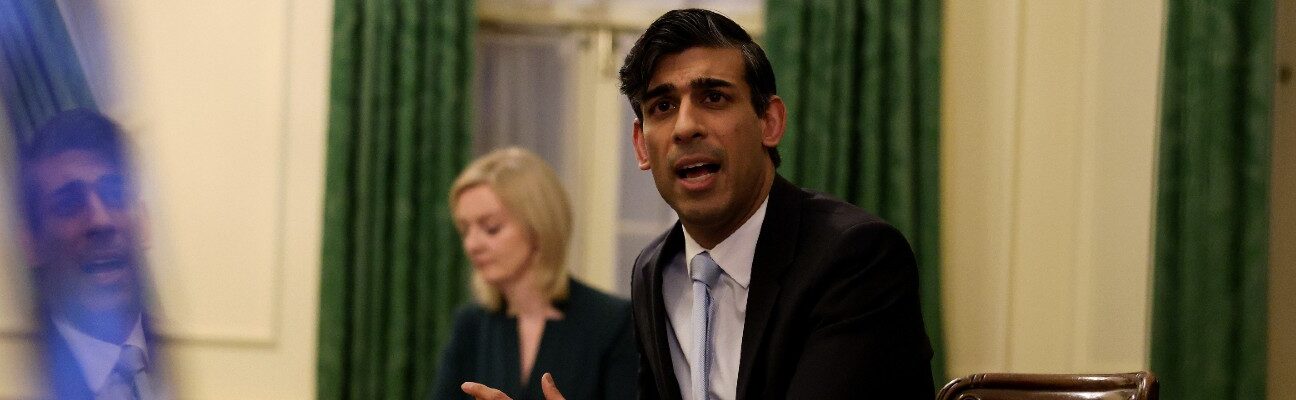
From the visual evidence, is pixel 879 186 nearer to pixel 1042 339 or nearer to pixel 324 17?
pixel 1042 339

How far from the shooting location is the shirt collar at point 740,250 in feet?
5.63

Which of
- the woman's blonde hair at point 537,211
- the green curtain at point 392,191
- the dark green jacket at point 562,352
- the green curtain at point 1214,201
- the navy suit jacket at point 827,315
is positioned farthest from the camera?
the green curtain at point 392,191

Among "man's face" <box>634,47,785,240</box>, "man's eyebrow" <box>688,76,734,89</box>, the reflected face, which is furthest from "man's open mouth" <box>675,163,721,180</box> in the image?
the reflected face

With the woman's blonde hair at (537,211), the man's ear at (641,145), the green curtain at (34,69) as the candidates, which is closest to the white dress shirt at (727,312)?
the man's ear at (641,145)

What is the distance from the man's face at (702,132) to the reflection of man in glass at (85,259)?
71 cm

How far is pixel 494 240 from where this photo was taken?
3045 millimetres

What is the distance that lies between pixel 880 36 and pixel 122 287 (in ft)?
11.5

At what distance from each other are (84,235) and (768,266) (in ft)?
2.94

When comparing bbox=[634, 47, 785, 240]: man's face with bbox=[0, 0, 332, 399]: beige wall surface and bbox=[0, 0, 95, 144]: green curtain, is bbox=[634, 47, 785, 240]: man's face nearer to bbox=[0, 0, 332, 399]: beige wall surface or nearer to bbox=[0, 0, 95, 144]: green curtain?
bbox=[0, 0, 95, 144]: green curtain

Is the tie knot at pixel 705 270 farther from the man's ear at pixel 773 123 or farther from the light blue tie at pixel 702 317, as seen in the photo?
the man's ear at pixel 773 123

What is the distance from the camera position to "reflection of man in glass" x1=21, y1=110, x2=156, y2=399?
1.56m

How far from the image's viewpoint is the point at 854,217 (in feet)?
5.48

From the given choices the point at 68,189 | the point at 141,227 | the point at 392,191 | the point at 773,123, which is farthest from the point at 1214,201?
the point at 68,189

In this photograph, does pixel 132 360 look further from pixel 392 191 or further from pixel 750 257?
pixel 392 191
